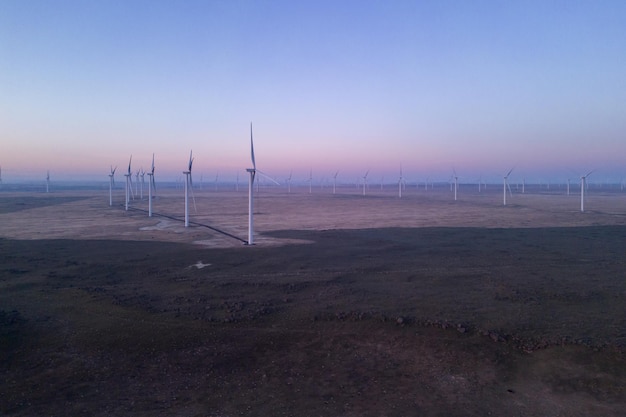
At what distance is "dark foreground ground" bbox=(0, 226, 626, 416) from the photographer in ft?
25.7

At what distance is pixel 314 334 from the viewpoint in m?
10.9

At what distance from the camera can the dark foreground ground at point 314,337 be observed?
783 cm

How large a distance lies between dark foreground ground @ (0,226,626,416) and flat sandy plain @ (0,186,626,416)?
0.05 m

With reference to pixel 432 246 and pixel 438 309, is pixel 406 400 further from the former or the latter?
pixel 432 246

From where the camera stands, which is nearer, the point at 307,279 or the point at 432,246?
the point at 307,279

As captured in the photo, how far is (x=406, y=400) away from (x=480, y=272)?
1098 cm

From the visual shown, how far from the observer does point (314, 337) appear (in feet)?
35.2

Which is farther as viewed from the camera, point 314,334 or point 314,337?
point 314,334

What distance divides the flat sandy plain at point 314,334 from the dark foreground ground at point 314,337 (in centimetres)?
5

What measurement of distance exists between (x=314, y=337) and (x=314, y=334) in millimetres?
188

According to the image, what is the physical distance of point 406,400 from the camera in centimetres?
779

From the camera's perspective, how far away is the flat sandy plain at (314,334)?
786 centimetres

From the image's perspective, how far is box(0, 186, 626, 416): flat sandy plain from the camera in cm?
786

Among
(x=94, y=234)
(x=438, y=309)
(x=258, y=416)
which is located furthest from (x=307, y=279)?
(x=94, y=234)
